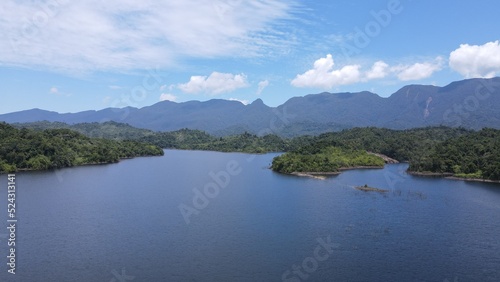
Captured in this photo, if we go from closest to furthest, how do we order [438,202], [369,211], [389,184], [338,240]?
1. [338,240]
2. [369,211]
3. [438,202]
4. [389,184]

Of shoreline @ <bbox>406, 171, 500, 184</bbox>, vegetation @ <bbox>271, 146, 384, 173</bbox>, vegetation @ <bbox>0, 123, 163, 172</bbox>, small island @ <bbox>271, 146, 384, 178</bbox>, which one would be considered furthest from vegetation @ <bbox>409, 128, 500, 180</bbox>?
vegetation @ <bbox>0, 123, 163, 172</bbox>

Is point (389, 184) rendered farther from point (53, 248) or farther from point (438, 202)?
point (53, 248)

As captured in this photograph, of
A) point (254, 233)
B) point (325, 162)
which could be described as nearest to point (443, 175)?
point (325, 162)

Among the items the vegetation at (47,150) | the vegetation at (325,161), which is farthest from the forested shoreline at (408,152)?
the vegetation at (47,150)

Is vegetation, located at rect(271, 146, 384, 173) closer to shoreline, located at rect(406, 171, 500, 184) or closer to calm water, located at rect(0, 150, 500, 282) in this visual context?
shoreline, located at rect(406, 171, 500, 184)

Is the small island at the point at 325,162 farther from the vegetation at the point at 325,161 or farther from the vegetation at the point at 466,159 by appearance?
the vegetation at the point at 466,159

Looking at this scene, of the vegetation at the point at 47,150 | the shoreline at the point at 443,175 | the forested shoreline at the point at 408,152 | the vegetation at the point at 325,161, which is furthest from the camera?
the vegetation at the point at 325,161

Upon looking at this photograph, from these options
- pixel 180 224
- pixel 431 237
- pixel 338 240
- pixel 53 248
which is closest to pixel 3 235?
pixel 53 248
